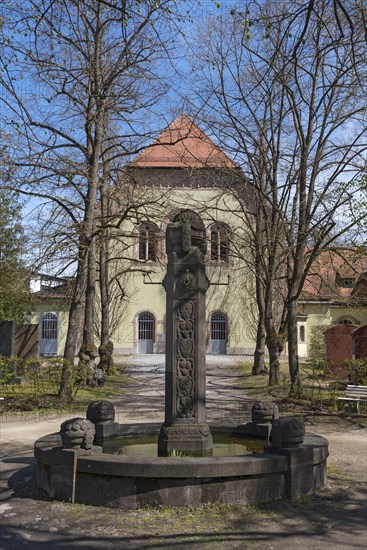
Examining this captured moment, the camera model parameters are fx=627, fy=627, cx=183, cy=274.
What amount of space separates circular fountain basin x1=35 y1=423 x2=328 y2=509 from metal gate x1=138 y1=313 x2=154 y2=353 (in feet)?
108

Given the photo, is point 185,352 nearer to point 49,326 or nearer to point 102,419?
point 102,419

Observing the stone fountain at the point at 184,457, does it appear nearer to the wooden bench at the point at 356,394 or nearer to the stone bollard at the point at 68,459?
the stone bollard at the point at 68,459

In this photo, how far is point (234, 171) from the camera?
20.7m

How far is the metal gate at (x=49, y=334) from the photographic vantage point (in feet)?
139

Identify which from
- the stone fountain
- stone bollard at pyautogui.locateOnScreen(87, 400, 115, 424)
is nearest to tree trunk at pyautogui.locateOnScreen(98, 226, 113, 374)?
stone bollard at pyautogui.locateOnScreen(87, 400, 115, 424)

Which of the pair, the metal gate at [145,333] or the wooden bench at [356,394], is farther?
the metal gate at [145,333]

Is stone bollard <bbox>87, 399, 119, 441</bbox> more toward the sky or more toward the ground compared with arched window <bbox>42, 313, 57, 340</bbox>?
more toward the ground

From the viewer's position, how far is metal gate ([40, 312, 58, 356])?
42.3m

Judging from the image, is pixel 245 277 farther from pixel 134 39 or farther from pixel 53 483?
pixel 53 483

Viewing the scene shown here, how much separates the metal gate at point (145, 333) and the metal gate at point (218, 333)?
3.92 metres

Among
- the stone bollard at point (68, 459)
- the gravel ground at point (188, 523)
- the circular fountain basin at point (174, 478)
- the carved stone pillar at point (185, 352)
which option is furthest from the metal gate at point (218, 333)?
the stone bollard at point (68, 459)

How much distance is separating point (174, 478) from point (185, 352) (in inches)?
68.2

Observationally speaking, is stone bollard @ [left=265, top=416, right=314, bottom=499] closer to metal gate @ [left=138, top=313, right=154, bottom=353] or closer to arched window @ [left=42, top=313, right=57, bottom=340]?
metal gate @ [left=138, top=313, right=154, bottom=353]

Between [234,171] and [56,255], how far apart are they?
6.73 m
